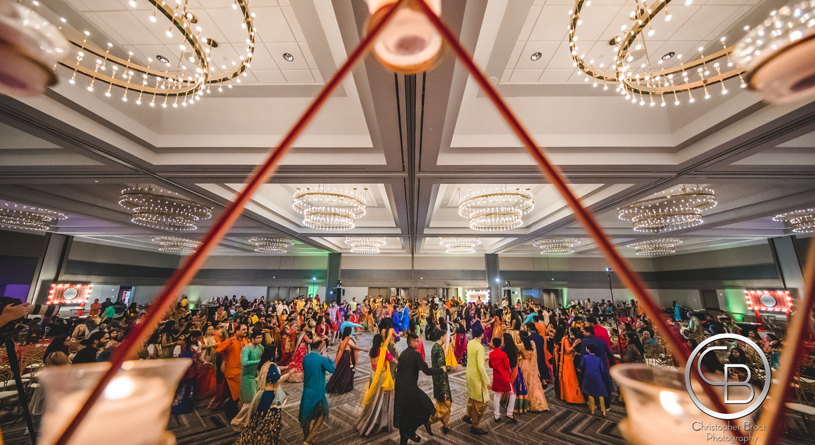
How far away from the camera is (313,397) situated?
3627 mm

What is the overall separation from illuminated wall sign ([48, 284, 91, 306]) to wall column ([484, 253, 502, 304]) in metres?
21.1

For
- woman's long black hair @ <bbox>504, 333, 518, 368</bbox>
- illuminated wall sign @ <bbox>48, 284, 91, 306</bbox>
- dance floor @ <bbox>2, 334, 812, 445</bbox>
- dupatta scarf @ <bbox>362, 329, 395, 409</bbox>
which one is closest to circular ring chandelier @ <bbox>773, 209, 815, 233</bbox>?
dance floor @ <bbox>2, 334, 812, 445</bbox>

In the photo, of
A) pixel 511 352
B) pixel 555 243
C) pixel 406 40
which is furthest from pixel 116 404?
pixel 555 243

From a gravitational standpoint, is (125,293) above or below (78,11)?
below

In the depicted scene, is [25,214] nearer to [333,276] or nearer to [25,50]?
[333,276]

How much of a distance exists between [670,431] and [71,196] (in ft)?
37.4

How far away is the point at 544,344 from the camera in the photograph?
6285 millimetres

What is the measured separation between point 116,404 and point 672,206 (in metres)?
8.79

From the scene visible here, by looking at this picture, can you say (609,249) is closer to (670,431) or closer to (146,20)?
(670,431)

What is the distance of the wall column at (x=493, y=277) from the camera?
17.4m

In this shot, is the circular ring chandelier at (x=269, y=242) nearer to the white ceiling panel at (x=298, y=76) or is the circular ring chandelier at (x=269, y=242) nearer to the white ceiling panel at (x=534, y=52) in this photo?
the white ceiling panel at (x=298, y=76)

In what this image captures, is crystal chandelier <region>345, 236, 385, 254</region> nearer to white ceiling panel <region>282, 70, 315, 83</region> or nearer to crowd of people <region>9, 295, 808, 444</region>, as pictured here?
crowd of people <region>9, 295, 808, 444</region>

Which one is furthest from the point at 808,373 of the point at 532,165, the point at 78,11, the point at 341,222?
the point at 78,11

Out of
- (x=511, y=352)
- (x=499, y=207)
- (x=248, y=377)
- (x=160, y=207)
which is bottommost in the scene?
(x=248, y=377)
